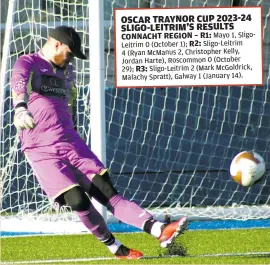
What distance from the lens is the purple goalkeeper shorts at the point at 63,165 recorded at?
7.32 meters

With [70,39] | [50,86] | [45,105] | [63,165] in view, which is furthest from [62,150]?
[70,39]

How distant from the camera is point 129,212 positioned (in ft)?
23.7

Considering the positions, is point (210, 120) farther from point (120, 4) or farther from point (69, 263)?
point (69, 263)

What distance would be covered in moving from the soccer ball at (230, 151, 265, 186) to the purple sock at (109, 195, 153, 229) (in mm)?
1304

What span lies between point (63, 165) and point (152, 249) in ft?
4.93

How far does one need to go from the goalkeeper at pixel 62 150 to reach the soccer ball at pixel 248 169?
130 cm

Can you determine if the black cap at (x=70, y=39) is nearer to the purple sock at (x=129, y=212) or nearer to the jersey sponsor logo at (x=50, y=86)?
the jersey sponsor logo at (x=50, y=86)

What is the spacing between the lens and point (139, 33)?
1094 cm

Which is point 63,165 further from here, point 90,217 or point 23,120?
point 23,120

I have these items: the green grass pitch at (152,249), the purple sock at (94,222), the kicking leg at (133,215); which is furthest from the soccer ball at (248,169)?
the purple sock at (94,222)

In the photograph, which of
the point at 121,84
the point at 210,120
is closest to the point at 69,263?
the point at 121,84

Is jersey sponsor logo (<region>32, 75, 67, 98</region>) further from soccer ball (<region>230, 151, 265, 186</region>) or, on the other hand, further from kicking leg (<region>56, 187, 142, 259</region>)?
soccer ball (<region>230, 151, 265, 186</region>)

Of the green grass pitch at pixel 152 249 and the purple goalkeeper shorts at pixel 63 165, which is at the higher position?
the purple goalkeeper shorts at pixel 63 165

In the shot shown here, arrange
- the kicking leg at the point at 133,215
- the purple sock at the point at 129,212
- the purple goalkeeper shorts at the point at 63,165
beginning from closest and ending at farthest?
the kicking leg at the point at 133,215
the purple sock at the point at 129,212
the purple goalkeeper shorts at the point at 63,165
